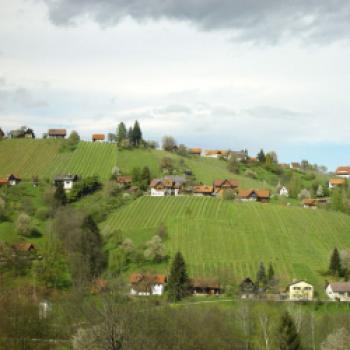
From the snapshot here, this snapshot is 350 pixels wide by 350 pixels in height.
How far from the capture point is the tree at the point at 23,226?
104250mm

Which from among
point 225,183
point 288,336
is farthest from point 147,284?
point 225,183

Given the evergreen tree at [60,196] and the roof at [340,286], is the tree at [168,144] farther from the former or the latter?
the roof at [340,286]

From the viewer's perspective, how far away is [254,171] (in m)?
176

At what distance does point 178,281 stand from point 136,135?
88579 mm

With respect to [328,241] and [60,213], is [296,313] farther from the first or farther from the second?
[60,213]

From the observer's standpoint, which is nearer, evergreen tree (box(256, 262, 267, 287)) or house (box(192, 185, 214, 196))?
evergreen tree (box(256, 262, 267, 287))

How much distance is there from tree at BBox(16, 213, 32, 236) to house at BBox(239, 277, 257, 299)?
131 feet

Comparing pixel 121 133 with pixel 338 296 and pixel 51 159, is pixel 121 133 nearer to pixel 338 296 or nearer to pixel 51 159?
pixel 51 159

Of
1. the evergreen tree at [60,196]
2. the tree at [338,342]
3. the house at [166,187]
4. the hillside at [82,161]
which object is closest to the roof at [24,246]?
the evergreen tree at [60,196]

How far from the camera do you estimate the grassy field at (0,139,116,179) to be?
466 feet

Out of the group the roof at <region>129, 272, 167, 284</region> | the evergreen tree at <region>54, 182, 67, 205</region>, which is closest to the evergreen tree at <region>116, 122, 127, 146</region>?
the evergreen tree at <region>54, 182, 67, 205</region>

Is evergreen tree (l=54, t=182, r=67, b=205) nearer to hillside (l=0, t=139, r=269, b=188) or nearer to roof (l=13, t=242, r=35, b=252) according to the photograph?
hillside (l=0, t=139, r=269, b=188)

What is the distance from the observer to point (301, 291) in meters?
86.8

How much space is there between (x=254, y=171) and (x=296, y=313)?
10637 cm
